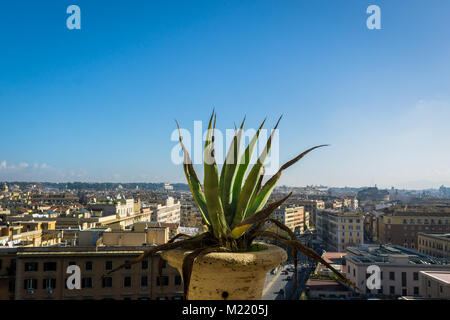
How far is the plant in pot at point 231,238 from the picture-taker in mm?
2887

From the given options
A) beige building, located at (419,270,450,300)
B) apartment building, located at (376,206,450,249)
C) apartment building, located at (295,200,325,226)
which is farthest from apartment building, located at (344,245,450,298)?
apartment building, located at (295,200,325,226)

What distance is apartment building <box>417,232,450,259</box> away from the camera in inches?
2034

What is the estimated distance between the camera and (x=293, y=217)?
4183 inches

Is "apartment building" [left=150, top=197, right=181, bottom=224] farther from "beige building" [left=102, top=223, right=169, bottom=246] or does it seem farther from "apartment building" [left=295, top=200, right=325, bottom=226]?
"beige building" [left=102, top=223, right=169, bottom=246]

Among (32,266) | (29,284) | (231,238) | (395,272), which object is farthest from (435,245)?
(231,238)

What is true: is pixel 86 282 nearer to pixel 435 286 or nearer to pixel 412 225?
pixel 435 286

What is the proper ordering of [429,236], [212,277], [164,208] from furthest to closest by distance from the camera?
[164,208], [429,236], [212,277]

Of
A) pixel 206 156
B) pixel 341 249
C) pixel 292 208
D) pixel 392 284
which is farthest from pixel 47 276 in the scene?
pixel 292 208

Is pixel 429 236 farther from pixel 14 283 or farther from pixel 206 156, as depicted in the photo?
pixel 206 156

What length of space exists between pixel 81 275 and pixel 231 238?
26.2 m

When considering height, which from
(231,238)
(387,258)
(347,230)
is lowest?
(347,230)

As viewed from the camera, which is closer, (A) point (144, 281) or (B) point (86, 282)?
(B) point (86, 282)
